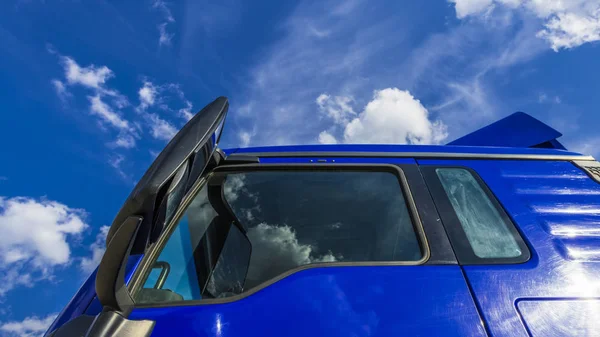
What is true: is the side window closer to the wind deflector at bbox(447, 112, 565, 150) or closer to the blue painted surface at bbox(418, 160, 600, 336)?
the blue painted surface at bbox(418, 160, 600, 336)

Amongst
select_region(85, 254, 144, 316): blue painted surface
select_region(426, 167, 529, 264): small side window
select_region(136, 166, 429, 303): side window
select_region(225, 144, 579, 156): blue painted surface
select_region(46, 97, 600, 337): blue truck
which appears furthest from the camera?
select_region(225, 144, 579, 156): blue painted surface

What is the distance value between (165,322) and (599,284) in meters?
1.52

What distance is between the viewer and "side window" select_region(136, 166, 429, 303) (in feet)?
5.84

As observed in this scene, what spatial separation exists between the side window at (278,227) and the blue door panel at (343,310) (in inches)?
10.2

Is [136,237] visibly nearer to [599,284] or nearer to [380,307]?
[380,307]

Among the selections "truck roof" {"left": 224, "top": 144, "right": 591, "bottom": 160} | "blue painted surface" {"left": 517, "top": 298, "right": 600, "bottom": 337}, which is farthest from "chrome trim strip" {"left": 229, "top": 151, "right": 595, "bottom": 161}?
"blue painted surface" {"left": 517, "top": 298, "right": 600, "bottom": 337}

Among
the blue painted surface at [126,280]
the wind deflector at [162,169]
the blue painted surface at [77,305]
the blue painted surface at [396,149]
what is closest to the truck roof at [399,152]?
the blue painted surface at [396,149]

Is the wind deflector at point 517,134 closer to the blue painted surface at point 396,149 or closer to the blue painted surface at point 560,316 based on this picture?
the blue painted surface at point 396,149

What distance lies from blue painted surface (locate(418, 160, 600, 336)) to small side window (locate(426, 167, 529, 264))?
0.13 feet

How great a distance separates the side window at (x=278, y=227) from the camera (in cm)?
178

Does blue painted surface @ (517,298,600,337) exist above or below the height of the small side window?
below

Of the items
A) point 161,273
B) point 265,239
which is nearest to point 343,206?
point 265,239

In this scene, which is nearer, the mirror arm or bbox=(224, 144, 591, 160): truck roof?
the mirror arm

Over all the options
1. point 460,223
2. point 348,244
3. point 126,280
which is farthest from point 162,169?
point 460,223
